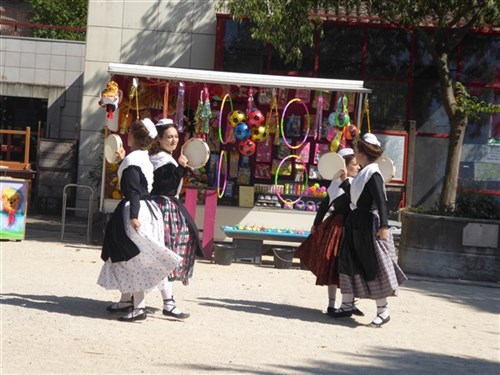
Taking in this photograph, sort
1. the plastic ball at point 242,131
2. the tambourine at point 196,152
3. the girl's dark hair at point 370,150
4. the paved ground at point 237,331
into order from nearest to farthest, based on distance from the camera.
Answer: the paved ground at point 237,331 → the girl's dark hair at point 370,150 → the tambourine at point 196,152 → the plastic ball at point 242,131

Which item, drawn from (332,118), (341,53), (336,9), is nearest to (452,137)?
(332,118)

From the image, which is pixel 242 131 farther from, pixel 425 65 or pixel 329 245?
pixel 329 245

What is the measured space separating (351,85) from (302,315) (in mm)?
5671

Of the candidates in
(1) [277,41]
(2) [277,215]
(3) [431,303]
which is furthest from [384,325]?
(1) [277,41]

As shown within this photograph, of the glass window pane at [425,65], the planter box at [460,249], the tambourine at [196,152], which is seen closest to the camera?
the tambourine at [196,152]

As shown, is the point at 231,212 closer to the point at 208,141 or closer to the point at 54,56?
the point at 208,141

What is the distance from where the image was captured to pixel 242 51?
1864 centimetres

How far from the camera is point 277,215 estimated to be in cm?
1510

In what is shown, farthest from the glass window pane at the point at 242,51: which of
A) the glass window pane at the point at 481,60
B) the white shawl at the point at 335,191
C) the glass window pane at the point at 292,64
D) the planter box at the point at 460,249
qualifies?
the white shawl at the point at 335,191

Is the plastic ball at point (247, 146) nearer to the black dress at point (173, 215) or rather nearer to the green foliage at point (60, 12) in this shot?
the black dress at point (173, 215)

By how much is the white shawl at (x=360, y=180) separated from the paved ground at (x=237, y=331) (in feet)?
3.89

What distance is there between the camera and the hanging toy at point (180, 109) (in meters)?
14.8

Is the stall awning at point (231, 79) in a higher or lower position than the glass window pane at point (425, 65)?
lower

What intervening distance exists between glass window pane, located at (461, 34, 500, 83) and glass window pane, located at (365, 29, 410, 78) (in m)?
1.07
